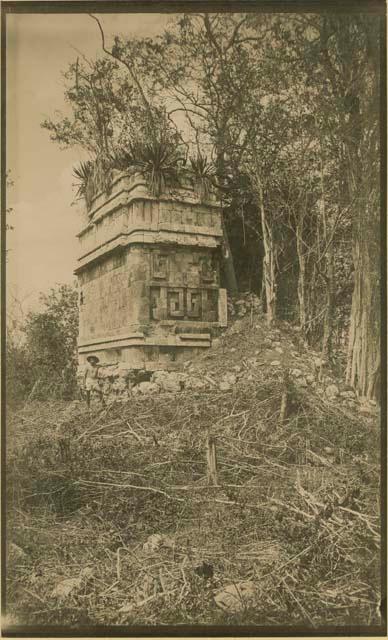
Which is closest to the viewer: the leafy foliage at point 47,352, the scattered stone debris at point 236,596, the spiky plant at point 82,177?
the scattered stone debris at point 236,596

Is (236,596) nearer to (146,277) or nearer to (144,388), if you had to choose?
(144,388)

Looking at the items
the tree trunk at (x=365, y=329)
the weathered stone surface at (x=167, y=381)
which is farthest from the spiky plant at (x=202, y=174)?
the weathered stone surface at (x=167, y=381)

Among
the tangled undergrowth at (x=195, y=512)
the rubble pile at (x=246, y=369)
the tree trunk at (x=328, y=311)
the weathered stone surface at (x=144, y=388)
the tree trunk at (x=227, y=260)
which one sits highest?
the tree trunk at (x=227, y=260)

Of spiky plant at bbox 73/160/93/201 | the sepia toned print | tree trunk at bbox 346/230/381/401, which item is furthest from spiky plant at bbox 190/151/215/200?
tree trunk at bbox 346/230/381/401

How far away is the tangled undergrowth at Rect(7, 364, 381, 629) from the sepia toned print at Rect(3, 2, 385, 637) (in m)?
0.01

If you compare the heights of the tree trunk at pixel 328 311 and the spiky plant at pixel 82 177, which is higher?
the spiky plant at pixel 82 177

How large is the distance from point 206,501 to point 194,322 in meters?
1.25

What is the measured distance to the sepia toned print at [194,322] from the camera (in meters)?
3.41

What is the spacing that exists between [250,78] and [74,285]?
6.49 ft

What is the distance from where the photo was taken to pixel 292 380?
12.4ft

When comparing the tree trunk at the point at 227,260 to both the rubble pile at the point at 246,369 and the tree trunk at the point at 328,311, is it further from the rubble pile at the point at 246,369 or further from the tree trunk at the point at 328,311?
the tree trunk at the point at 328,311

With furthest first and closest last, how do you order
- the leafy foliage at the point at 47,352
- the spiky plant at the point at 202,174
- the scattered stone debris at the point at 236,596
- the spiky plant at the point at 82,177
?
1. the spiky plant at the point at 202,174
2. the spiky plant at the point at 82,177
3. the leafy foliage at the point at 47,352
4. the scattered stone debris at the point at 236,596

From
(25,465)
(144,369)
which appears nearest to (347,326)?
(144,369)

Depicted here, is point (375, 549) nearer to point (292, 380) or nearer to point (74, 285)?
point (292, 380)
